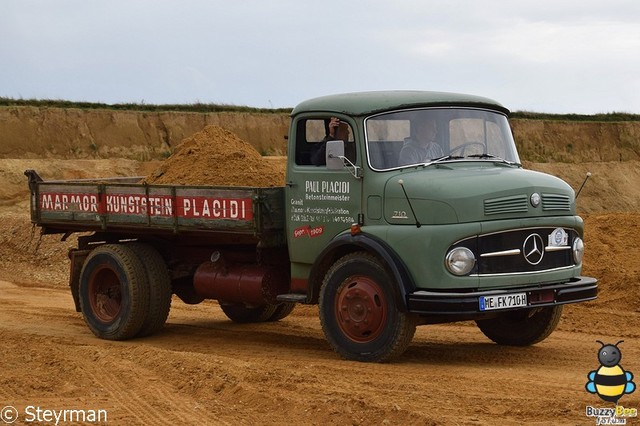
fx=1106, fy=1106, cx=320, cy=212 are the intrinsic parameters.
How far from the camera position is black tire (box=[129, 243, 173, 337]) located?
12.9 meters

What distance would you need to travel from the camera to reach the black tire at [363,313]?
10281 mm

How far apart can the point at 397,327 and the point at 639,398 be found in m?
2.50

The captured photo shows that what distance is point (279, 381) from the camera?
9.38m

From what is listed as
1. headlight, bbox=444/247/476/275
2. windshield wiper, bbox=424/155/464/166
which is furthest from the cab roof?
headlight, bbox=444/247/476/275

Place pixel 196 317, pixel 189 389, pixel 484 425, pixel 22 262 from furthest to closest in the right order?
pixel 22 262 → pixel 196 317 → pixel 189 389 → pixel 484 425

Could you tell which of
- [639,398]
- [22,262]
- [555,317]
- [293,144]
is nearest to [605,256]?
[555,317]

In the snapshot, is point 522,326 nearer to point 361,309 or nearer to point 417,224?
point 361,309

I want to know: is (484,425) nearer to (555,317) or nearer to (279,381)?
(279,381)

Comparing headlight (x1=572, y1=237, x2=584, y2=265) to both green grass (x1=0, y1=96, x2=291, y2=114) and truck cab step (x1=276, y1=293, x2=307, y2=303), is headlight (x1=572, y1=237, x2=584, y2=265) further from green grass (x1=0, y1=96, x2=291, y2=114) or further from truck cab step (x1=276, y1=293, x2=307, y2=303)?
green grass (x1=0, y1=96, x2=291, y2=114)

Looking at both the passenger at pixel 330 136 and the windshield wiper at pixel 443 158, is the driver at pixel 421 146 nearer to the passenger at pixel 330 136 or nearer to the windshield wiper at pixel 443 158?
the windshield wiper at pixel 443 158

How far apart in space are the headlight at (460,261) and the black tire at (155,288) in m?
4.24

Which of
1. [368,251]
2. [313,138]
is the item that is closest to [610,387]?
[368,251]

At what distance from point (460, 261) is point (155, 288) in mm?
4354

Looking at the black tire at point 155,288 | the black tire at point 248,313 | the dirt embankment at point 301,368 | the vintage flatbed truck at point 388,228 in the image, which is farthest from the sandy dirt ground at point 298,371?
the vintage flatbed truck at point 388,228
